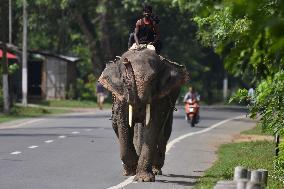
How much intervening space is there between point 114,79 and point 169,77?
33.0 inches

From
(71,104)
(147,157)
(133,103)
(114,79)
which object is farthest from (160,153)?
(71,104)

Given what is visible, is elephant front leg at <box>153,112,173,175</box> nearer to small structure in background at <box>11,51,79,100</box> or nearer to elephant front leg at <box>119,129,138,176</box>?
elephant front leg at <box>119,129,138,176</box>

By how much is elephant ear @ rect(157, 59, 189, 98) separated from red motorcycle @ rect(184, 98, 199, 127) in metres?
20.2

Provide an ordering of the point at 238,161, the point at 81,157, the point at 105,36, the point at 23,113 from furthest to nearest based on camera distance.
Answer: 1. the point at 105,36
2. the point at 23,113
3. the point at 81,157
4. the point at 238,161

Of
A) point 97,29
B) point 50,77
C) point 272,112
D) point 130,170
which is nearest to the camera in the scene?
point 272,112

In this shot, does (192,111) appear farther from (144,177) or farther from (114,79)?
(144,177)

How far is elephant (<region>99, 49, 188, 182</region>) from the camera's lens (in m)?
12.6

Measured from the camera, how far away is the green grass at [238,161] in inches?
520

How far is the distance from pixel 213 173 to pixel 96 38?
45.5 metres

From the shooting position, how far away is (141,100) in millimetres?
12562

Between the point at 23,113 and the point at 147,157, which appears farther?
the point at 23,113

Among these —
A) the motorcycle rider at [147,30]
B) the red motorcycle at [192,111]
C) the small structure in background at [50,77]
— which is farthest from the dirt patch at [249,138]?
the small structure in background at [50,77]

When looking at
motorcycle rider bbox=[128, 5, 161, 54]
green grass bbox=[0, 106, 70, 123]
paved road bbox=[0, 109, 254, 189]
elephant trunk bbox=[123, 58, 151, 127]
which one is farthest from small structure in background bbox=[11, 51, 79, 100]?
elephant trunk bbox=[123, 58, 151, 127]

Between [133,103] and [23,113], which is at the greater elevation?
[133,103]
